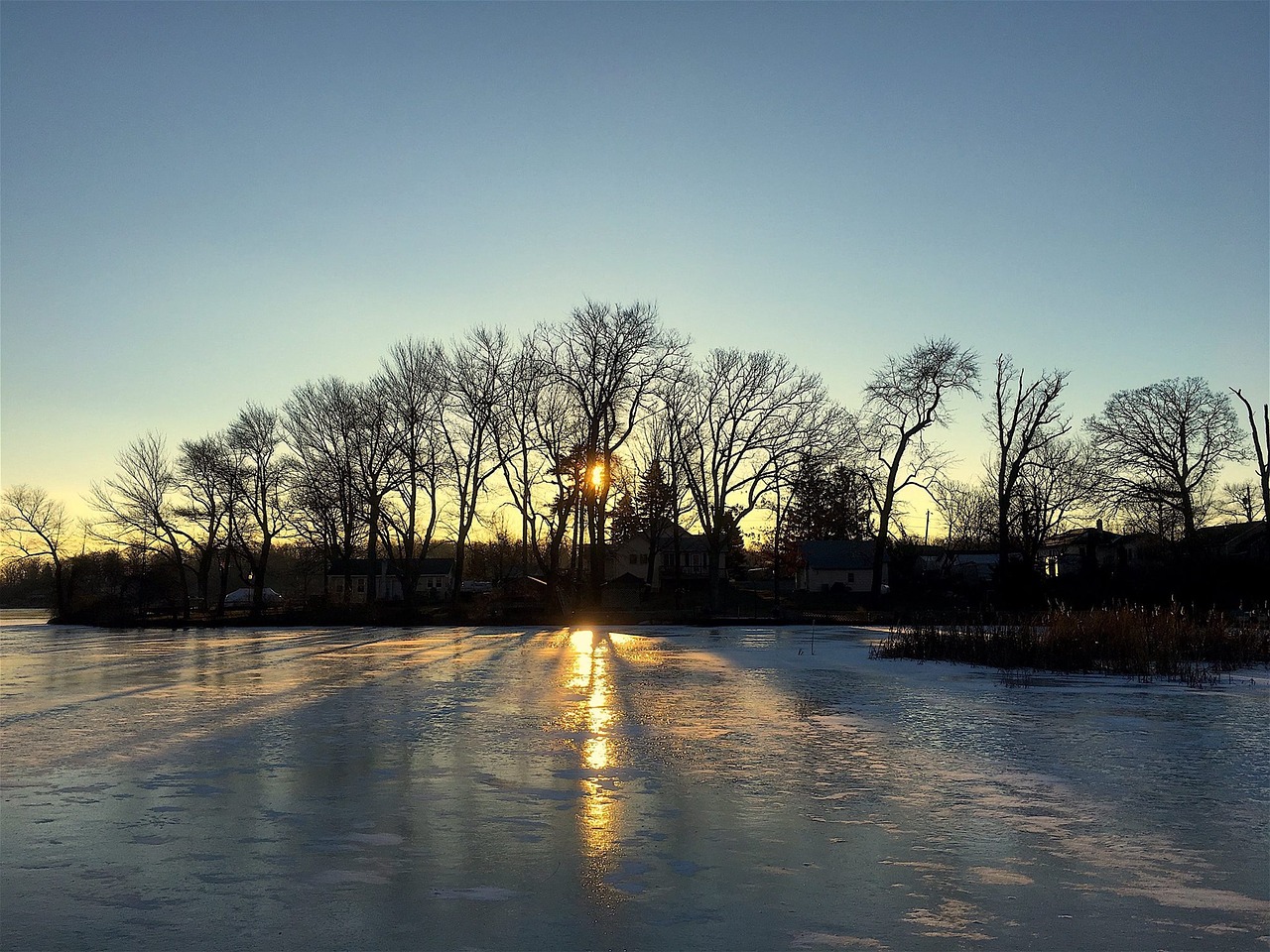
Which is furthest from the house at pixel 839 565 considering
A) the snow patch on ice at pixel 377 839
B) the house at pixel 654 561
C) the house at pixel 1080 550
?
the snow patch on ice at pixel 377 839

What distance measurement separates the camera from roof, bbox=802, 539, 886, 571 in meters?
82.5

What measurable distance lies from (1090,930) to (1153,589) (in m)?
39.4

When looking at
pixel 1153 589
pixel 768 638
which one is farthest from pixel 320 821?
pixel 1153 589

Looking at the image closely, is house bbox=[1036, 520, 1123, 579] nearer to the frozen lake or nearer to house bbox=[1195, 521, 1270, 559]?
house bbox=[1195, 521, 1270, 559]

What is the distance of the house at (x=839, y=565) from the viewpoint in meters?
82.6

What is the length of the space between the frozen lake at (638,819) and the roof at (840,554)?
2689 inches

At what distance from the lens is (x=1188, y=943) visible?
4.83 m

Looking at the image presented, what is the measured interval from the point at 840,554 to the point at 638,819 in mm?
78771

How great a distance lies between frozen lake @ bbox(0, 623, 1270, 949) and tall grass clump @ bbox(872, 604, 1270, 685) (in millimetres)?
3365

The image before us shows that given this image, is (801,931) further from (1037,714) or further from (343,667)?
(343,667)

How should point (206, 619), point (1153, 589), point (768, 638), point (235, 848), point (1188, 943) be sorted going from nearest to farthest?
point (1188, 943), point (235, 848), point (768, 638), point (1153, 589), point (206, 619)

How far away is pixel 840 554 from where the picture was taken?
276 ft

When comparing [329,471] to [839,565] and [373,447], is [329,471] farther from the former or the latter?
[839,565]

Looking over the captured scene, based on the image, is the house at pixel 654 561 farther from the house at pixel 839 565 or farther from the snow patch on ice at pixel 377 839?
the snow patch on ice at pixel 377 839
